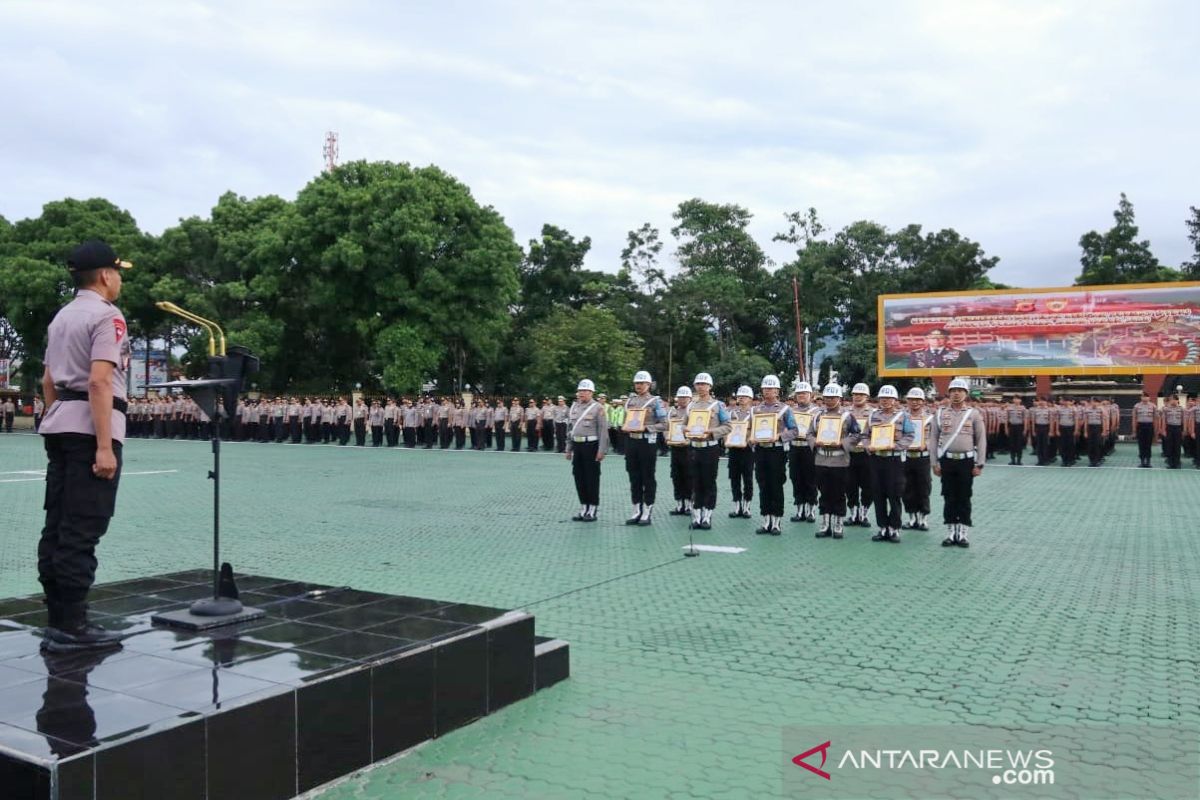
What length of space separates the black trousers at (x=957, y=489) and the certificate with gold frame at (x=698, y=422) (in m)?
2.56

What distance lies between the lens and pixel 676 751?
3.84 meters

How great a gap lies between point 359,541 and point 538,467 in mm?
10585

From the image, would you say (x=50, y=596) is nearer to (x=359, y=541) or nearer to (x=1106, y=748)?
(x=1106, y=748)

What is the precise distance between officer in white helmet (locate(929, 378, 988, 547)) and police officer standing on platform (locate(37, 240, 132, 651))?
25.6 ft

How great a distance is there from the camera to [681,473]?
11.9 meters

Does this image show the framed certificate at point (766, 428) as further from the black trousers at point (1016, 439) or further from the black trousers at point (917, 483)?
the black trousers at point (1016, 439)

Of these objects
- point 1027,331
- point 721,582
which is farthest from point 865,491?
point 1027,331

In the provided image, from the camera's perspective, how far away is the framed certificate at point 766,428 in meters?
10.9

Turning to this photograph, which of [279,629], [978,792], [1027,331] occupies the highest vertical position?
[1027,331]

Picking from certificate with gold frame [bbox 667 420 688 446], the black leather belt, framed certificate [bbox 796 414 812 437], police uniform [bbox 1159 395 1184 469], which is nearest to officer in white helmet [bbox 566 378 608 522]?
certificate with gold frame [bbox 667 420 688 446]

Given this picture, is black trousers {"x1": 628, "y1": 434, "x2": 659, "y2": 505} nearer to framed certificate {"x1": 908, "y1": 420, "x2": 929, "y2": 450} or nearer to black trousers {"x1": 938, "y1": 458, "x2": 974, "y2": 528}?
framed certificate {"x1": 908, "y1": 420, "x2": 929, "y2": 450}

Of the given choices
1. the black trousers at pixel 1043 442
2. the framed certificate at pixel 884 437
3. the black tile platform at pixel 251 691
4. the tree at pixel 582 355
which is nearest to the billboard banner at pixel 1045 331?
the black trousers at pixel 1043 442

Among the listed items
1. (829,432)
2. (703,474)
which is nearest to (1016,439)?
(829,432)

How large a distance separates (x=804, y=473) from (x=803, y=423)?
0.70 m
